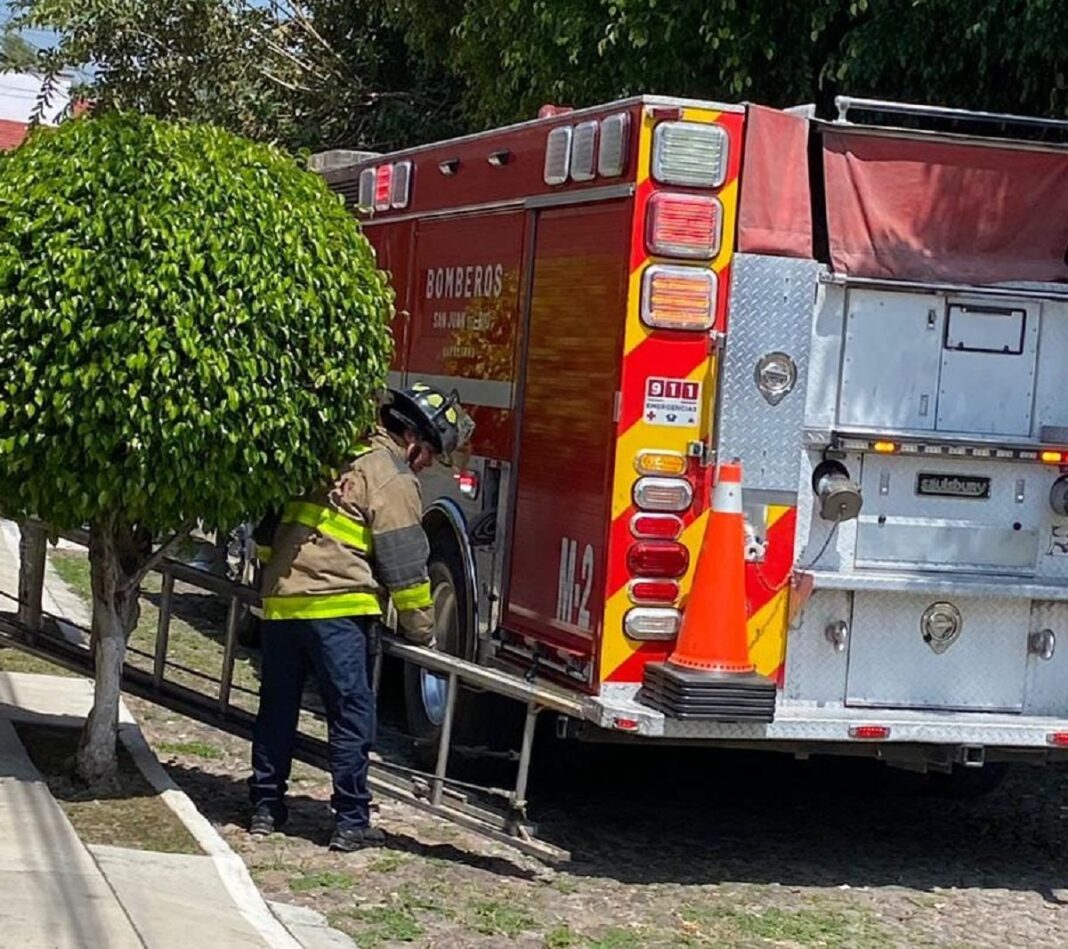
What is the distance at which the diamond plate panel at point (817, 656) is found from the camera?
23.4 feet

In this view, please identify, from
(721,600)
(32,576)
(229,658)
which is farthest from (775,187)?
(32,576)

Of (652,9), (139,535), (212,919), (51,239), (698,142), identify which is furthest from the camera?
(652,9)

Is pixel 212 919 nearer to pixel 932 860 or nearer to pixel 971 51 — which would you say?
pixel 932 860

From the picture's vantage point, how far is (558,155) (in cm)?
745

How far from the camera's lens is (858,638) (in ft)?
23.6

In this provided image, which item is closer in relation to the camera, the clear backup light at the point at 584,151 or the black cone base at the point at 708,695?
the black cone base at the point at 708,695

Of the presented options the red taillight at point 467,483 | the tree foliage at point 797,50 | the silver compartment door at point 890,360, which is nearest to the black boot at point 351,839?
the red taillight at point 467,483

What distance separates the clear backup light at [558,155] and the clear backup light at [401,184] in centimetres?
191

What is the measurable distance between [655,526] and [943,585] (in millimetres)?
1160

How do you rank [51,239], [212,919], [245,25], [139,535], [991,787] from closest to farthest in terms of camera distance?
[212,919] < [51,239] < [139,535] < [991,787] < [245,25]

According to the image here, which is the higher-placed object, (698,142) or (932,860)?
(698,142)

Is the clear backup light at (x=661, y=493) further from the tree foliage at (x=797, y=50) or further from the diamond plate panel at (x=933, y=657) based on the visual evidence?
the tree foliage at (x=797, y=50)

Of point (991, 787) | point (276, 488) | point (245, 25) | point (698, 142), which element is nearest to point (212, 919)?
point (276, 488)

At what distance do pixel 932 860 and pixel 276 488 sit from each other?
10.4 feet
